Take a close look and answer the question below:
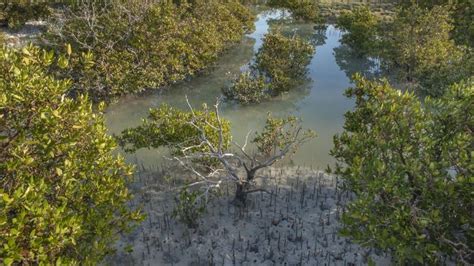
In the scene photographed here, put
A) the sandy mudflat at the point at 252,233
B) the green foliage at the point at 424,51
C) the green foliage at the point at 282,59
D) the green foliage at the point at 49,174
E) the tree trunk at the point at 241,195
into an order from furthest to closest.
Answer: the green foliage at the point at 282,59 → the green foliage at the point at 424,51 → the tree trunk at the point at 241,195 → the sandy mudflat at the point at 252,233 → the green foliage at the point at 49,174

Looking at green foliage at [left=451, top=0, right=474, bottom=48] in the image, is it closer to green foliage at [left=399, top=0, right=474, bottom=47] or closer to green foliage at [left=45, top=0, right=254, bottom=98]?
green foliage at [left=399, top=0, right=474, bottom=47]

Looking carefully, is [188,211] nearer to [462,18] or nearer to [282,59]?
[282,59]

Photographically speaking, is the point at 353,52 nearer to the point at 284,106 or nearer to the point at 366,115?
the point at 284,106

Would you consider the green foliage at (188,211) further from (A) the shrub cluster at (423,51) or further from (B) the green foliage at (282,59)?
(A) the shrub cluster at (423,51)

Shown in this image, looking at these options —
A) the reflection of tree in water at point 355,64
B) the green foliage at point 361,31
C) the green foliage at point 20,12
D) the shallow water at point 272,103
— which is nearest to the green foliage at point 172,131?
the shallow water at point 272,103

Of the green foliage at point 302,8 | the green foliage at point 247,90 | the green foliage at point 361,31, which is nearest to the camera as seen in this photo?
the green foliage at point 247,90
